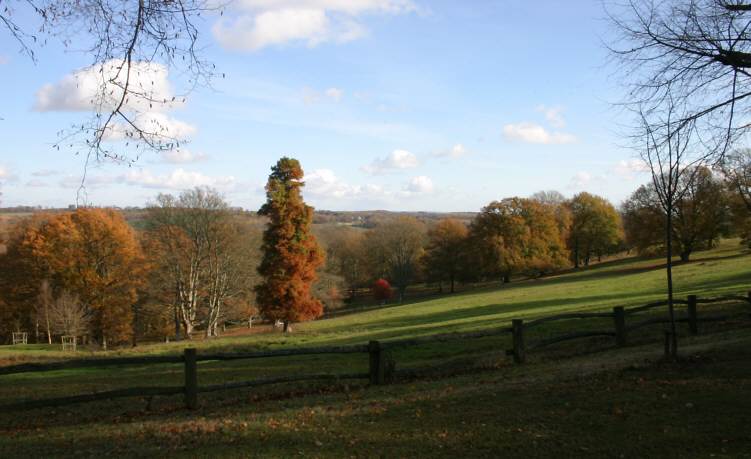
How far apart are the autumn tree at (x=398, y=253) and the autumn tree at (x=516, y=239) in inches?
450

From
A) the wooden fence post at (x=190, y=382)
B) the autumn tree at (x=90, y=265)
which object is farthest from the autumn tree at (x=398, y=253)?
the wooden fence post at (x=190, y=382)

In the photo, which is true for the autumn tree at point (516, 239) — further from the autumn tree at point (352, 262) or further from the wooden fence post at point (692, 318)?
the wooden fence post at point (692, 318)

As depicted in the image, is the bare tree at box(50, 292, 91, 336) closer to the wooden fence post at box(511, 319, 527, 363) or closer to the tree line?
the tree line

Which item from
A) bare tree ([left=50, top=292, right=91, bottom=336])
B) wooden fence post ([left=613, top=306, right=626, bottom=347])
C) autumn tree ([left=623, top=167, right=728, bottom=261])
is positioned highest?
autumn tree ([left=623, top=167, right=728, bottom=261])

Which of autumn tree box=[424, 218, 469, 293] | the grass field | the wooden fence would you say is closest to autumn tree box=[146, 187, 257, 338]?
the grass field

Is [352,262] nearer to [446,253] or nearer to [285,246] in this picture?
[446,253]

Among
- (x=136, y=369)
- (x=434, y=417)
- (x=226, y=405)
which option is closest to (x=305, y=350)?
(x=226, y=405)

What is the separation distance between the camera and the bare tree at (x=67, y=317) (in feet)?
116

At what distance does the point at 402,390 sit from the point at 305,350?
1.87 m

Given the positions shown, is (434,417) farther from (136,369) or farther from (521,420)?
(136,369)

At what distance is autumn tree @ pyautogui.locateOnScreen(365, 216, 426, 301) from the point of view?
7594cm

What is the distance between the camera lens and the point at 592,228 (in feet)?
236

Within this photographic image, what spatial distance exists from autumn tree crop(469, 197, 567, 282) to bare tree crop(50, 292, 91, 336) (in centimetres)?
4166

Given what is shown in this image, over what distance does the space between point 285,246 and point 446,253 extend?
4012 centimetres
